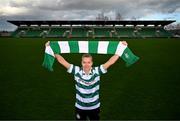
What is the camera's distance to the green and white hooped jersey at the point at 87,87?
414 centimetres

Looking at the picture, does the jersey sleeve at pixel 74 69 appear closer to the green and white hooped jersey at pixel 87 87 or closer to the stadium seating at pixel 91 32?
the green and white hooped jersey at pixel 87 87

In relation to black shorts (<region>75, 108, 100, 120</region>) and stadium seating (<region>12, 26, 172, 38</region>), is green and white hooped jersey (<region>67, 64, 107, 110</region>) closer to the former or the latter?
black shorts (<region>75, 108, 100, 120</region>)

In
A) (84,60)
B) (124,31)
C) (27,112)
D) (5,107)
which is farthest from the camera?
(124,31)

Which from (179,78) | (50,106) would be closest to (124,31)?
(179,78)

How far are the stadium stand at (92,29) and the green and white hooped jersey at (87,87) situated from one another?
64680mm

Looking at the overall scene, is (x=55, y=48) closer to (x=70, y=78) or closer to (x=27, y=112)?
(x=27, y=112)

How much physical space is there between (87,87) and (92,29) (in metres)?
70.6

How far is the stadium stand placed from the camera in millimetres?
70062

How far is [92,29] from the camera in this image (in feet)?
244

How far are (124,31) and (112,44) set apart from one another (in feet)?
227

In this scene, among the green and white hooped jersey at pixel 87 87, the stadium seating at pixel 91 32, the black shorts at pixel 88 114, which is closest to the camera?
the green and white hooped jersey at pixel 87 87

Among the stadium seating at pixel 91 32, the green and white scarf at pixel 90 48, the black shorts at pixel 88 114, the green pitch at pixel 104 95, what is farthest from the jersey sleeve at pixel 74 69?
the stadium seating at pixel 91 32

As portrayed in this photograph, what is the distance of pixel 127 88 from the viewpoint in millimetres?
9609

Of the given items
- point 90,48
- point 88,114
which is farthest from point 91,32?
point 88,114
